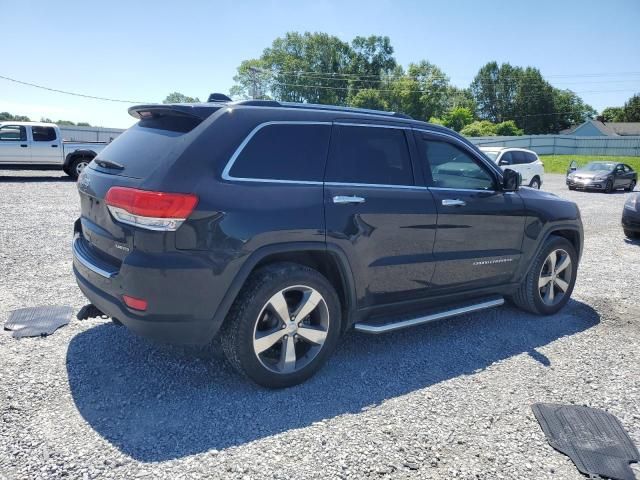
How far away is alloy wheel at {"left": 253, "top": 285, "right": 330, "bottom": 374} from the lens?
3154 mm

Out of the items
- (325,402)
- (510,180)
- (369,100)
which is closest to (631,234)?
(510,180)

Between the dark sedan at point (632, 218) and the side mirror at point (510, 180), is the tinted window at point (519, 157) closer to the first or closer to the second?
the dark sedan at point (632, 218)

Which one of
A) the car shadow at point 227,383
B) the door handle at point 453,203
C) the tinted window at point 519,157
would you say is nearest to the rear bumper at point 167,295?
the car shadow at point 227,383

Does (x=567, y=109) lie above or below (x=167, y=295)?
above

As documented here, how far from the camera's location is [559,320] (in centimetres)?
488

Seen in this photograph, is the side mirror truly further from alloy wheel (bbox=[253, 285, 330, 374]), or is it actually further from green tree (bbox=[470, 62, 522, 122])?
green tree (bbox=[470, 62, 522, 122])

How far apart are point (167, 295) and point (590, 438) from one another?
264 cm

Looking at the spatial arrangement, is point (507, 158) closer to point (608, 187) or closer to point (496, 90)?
point (608, 187)

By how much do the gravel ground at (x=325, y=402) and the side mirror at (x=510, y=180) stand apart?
132 cm

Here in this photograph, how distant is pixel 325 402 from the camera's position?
316cm

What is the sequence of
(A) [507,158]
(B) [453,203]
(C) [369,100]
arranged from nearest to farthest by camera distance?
(B) [453,203], (A) [507,158], (C) [369,100]

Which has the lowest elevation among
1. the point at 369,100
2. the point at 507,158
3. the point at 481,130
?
the point at 507,158

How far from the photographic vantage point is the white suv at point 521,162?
674 inches

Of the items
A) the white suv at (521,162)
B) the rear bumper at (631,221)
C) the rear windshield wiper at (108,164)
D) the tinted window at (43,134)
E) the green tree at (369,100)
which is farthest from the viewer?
the green tree at (369,100)
